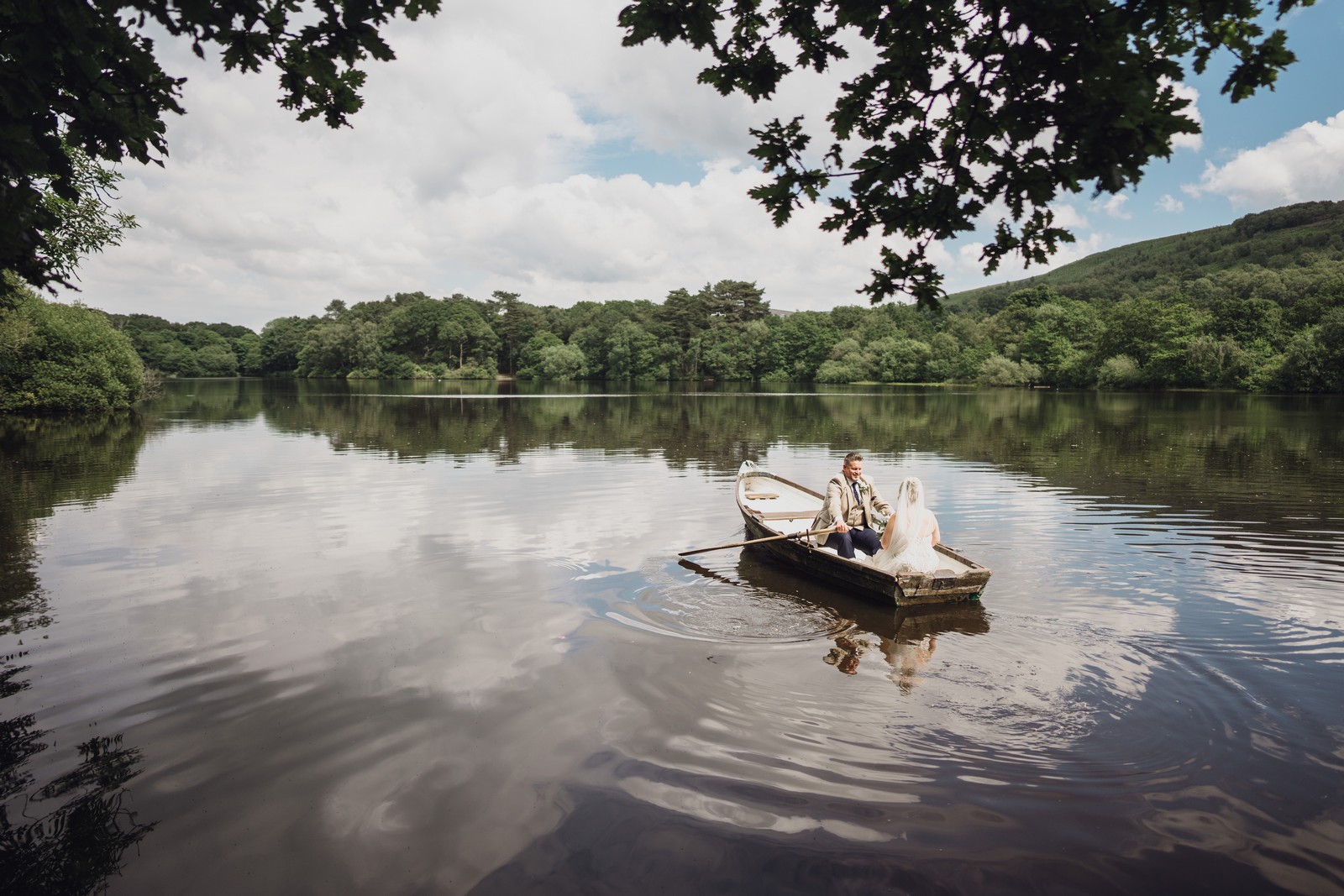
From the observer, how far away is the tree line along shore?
133 ft

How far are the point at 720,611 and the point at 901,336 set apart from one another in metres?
110

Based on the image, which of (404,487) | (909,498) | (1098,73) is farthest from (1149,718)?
(404,487)

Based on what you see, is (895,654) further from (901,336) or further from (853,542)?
(901,336)

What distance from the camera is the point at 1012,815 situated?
500 cm

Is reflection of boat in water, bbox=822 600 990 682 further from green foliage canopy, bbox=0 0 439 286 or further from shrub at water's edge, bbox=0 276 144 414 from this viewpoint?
shrub at water's edge, bbox=0 276 144 414

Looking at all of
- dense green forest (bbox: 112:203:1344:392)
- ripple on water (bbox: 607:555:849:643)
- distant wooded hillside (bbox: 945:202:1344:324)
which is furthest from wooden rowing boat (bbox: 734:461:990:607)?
distant wooded hillside (bbox: 945:202:1344:324)

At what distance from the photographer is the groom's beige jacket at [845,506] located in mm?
11250

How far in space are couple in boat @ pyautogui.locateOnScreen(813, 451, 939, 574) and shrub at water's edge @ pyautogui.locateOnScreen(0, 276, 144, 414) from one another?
125 feet

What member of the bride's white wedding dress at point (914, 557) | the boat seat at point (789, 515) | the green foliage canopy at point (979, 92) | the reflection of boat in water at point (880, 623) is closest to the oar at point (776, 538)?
the reflection of boat in water at point (880, 623)

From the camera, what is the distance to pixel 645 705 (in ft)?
22.0

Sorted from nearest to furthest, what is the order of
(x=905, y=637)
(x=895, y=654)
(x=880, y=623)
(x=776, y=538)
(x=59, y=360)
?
1. (x=895, y=654)
2. (x=905, y=637)
3. (x=880, y=623)
4. (x=776, y=538)
5. (x=59, y=360)

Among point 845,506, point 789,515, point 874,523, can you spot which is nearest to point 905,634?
point 845,506

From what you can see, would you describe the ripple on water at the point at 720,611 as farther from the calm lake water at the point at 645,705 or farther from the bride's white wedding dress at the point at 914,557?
the bride's white wedding dress at the point at 914,557

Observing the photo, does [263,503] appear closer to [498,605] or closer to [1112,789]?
[498,605]
